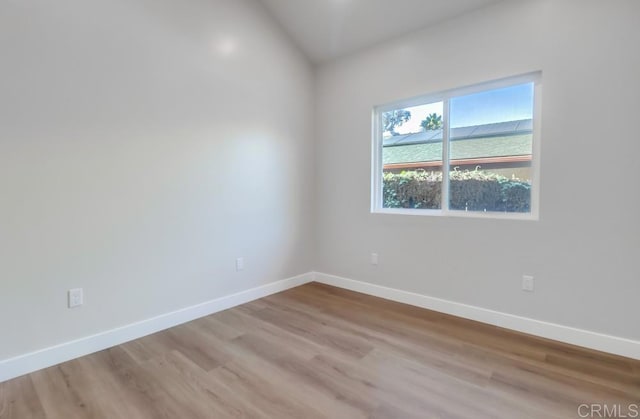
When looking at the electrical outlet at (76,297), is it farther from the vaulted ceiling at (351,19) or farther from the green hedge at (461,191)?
the vaulted ceiling at (351,19)

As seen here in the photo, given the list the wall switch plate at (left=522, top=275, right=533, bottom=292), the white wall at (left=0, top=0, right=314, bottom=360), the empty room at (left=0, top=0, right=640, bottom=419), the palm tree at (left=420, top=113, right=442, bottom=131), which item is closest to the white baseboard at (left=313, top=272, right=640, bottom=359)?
the empty room at (left=0, top=0, right=640, bottom=419)

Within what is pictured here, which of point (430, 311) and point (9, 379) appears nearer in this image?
point (9, 379)

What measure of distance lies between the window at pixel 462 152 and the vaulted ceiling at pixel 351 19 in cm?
66

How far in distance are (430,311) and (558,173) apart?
153cm

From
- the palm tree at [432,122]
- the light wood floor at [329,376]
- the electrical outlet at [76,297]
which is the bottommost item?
the light wood floor at [329,376]

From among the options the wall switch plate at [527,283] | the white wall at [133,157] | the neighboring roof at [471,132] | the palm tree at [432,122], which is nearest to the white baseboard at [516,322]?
the wall switch plate at [527,283]

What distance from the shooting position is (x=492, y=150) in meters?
2.68

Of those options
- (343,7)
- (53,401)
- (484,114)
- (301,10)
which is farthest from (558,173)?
(53,401)

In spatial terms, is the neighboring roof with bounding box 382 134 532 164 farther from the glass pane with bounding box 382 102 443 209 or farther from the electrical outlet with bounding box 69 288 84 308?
the electrical outlet with bounding box 69 288 84 308

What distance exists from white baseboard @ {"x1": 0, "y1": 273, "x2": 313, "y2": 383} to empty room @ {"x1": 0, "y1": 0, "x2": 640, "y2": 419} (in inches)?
0.5

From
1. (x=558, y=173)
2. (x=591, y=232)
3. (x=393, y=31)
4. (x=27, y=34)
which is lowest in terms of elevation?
(x=591, y=232)

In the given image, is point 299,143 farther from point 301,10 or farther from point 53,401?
point 53,401

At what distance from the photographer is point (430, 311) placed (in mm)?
2938

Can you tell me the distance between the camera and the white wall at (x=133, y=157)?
1.95m
